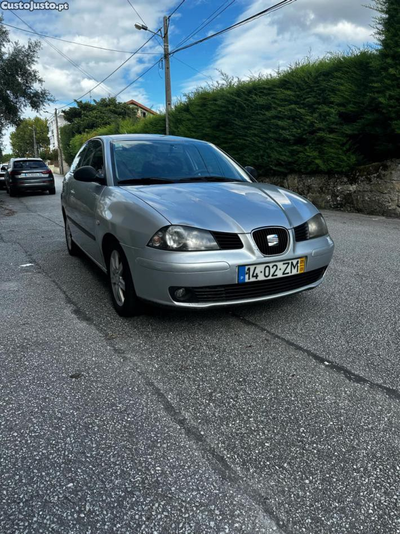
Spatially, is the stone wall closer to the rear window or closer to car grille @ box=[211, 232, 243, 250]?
car grille @ box=[211, 232, 243, 250]

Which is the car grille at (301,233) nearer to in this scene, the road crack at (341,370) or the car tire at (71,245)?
the road crack at (341,370)

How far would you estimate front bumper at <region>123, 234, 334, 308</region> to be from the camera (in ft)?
9.12

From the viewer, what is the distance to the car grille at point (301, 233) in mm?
3150

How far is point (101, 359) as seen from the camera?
107 inches

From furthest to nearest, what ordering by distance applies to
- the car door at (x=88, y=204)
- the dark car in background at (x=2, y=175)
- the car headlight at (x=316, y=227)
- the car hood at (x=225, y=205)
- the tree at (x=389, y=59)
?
the dark car in background at (x=2, y=175) → the tree at (x=389, y=59) → the car door at (x=88, y=204) → the car headlight at (x=316, y=227) → the car hood at (x=225, y=205)

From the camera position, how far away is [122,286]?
3318 millimetres

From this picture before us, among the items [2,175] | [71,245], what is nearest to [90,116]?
[2,175]

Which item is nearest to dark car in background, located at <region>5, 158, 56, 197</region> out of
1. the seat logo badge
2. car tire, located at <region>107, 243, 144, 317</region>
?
car tire, located at <region>107, 243, 144, 317</region>

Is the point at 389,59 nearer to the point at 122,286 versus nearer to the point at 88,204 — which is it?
the point at 88,204

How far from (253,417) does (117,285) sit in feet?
5.67

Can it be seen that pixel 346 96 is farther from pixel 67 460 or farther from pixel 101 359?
pixel 67 460

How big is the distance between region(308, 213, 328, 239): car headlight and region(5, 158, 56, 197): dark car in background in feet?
51.6

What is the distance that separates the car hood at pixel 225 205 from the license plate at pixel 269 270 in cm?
26

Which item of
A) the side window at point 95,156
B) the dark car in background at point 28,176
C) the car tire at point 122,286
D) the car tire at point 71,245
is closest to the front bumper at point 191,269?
the car tire at point 122,286
